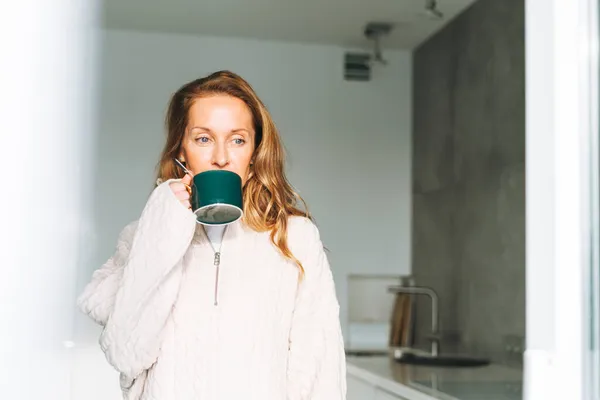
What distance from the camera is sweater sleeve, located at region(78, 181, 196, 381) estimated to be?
99cm

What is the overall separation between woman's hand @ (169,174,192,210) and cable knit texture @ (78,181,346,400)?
2 centimetres

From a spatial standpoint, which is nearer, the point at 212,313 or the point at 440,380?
the point at 212,313

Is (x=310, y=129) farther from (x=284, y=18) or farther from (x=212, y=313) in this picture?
(x=212, y=313)

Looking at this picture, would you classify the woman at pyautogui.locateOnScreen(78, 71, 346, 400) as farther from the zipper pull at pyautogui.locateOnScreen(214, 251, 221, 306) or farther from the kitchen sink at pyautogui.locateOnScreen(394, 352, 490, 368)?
the kitchen sink at pyautogui.locateOnScreen(394, 352, 490, 368)

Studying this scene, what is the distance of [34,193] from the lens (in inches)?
21.6

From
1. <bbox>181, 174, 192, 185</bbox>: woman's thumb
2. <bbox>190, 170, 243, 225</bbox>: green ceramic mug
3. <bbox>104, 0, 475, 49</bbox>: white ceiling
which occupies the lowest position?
<bbox>190, 170, 243, 225</bbox>: green ceramic mug

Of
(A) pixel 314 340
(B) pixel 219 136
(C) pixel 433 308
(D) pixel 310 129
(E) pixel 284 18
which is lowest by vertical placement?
(C) pixel 433 308

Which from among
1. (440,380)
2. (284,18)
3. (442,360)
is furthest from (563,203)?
(284,18)

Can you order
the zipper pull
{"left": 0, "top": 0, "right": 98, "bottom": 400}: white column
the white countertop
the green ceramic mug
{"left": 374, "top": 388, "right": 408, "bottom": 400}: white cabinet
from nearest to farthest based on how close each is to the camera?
{"left": 0, "top": 0, "right": 98, "bottom": 400}: white column → the green ceramic mug → the zipper pull → the white countertop → {"left": 374, "top": 388, "right": 408, "bottom": 400}: white cabinet

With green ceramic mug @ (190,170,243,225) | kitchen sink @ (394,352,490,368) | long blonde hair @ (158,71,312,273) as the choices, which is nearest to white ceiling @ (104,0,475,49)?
kitchen sink @ (394,352,490,368)

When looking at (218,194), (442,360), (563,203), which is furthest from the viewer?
(442,360)

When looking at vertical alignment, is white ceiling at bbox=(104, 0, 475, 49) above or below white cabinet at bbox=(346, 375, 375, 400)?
above

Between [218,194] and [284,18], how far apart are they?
2.30 metres

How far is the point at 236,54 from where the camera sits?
11.2 feet
